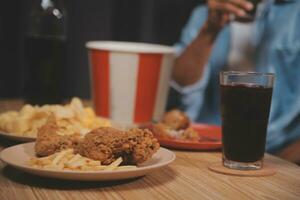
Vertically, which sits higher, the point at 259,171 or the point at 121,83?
the point at 121,83

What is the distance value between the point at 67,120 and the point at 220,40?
1392 millimetres

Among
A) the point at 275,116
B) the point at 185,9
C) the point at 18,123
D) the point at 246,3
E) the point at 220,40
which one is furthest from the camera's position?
the point at 185,9

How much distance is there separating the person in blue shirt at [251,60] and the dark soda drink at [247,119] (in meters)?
1.00

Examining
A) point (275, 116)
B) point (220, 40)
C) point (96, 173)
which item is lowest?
point (275, 116)

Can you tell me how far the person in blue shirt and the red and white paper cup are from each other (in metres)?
0.62

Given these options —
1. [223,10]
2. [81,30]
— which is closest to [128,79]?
[223,10]

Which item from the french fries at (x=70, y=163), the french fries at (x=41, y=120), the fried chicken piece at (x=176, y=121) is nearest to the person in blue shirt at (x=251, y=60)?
the fried chicken piece at (x=176, y=121)

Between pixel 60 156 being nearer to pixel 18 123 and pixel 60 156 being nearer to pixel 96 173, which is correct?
pixel 96 173

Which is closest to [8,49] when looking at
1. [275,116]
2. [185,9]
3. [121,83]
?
[185,9]

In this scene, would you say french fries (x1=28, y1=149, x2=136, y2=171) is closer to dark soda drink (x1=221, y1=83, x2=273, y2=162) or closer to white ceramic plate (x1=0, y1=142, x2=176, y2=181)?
white ceramic plate (x1=0, y1=142, x2=176, y2=181)

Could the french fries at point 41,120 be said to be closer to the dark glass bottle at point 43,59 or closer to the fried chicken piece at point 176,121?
the fried chicken piece at point 176,121

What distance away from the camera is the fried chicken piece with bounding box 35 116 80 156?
33.5 inches

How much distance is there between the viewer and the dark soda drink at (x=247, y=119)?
93 cm

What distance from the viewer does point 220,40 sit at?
231 cm
